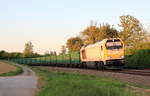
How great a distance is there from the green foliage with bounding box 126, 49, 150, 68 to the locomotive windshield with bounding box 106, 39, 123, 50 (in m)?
5.74

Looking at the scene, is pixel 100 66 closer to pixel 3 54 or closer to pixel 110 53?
pixel 110 53

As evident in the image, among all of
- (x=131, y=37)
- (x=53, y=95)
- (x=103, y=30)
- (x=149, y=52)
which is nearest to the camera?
(x=53, y=95)

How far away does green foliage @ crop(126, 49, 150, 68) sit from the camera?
45.6 m

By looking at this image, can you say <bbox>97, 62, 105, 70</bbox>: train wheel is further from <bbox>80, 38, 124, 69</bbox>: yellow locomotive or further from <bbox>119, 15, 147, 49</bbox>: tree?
<bbox>119, 15, 147, 49</bbox>: tree

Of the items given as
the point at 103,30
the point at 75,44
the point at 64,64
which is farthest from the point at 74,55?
the point at 75,44

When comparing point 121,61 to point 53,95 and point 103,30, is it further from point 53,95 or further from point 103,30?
point 103,30

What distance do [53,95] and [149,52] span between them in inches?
1342

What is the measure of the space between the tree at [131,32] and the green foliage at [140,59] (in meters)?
12.9

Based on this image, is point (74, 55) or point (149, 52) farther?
point (74, 55)

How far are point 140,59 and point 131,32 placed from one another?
18.9 m

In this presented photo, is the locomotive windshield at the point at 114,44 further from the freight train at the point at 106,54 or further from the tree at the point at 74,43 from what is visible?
the tree at the point at 74,43

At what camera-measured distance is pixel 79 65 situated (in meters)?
59.0

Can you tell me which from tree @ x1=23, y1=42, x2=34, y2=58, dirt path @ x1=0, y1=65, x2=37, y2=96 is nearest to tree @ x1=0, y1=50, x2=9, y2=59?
tree @ x1=23, y1=42, x2=34, y2=58

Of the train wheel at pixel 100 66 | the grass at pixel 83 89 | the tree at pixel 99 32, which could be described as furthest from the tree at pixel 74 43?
the grass at pixel 83 89
